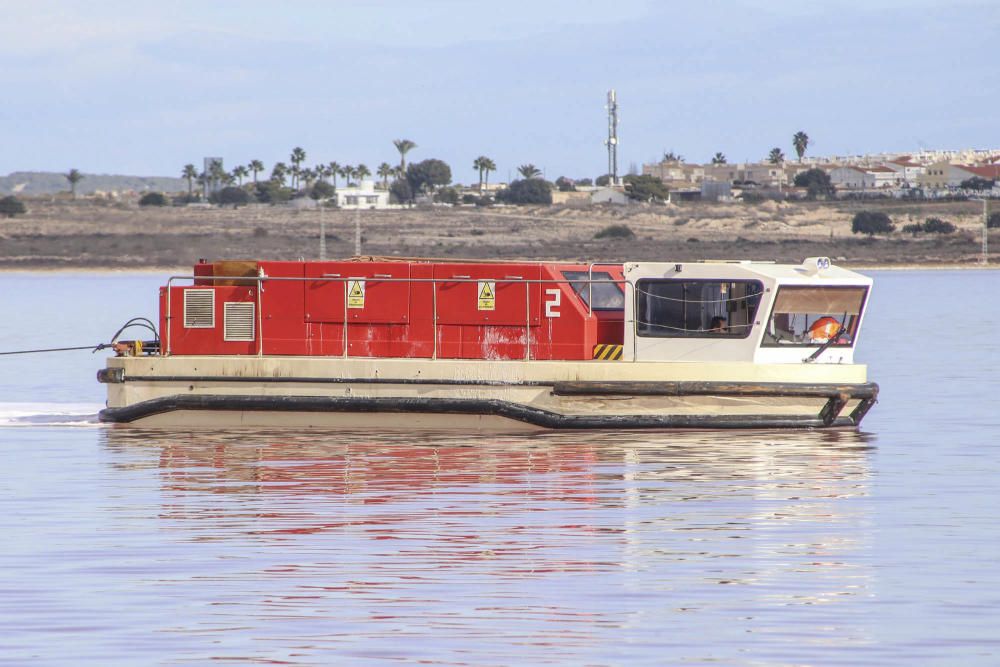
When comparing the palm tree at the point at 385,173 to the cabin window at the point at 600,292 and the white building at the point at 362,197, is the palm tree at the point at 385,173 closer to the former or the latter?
the white building at the point at 362,197

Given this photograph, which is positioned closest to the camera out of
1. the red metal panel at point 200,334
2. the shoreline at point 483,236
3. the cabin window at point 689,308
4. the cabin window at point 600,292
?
the cabin window at point 689,308

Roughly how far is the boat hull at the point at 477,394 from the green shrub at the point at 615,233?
10143 centimetres

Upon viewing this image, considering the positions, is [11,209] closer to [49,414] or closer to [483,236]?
[483,236]

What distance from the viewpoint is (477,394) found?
79.2 ft

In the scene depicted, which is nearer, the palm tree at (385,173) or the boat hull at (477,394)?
the boat hull at (477,394)

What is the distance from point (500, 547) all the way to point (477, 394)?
28.5ft

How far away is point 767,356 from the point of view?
23.8 m

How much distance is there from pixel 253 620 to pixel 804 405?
42.1 ft

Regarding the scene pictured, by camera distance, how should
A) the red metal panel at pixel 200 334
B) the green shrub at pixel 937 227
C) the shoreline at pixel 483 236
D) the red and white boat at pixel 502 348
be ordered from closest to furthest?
1. the red and white boat at pixel 502 348
2. the red metal panel at pixel 200 334
3. the shoreline at pixel 483 236
4. the green shrub at pixel 937 227

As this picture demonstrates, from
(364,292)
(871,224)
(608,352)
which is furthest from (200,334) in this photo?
(871,224)

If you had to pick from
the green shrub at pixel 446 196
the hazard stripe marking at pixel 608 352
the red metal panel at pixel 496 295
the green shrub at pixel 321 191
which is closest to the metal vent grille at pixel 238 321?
the red metal panel at pixel 496 295

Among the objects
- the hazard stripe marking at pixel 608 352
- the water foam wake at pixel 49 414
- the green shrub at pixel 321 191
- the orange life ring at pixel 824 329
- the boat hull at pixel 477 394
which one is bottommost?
the water foam wake at pixel 49 414

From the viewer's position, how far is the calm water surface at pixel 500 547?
12.2 metres

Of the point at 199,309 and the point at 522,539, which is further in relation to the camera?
the point at 199,309
